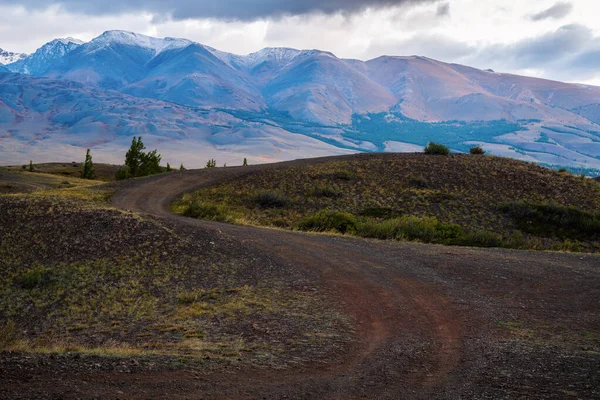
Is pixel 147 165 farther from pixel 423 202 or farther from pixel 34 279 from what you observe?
pixel 34 279

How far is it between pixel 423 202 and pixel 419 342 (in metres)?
23.8

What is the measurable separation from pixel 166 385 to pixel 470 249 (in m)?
17.0

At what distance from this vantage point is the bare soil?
744 cm

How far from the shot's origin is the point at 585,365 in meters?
8.81

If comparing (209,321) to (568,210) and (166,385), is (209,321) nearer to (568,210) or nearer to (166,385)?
(166,385)

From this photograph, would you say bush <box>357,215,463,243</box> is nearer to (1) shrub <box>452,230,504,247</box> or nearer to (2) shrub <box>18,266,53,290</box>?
(1) shrub <box>452,230,504,247</box>

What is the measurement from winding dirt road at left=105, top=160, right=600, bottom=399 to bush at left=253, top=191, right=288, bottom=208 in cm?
986

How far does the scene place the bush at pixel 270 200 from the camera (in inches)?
1284

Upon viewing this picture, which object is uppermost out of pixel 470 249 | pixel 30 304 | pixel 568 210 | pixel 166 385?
pixel 568 210

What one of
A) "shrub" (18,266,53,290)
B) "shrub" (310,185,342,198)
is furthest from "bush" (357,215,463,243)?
"shrub" (18,266,53,290)

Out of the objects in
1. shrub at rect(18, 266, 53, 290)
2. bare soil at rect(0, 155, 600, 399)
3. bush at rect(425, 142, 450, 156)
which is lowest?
shrub at rect(18, 266, 53, 290)

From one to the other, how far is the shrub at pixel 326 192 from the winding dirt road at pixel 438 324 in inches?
468

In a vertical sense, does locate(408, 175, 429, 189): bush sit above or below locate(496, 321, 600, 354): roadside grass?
above

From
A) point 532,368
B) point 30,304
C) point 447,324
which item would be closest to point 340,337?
point 447,324
